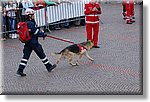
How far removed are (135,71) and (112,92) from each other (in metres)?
1.55

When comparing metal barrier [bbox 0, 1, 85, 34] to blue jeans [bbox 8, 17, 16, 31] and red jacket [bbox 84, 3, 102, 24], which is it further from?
red jacket [bbox 84, 3, 102, 24]

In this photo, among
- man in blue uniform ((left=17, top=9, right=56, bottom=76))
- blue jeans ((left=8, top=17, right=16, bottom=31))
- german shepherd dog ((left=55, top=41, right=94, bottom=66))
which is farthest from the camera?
blue jeans ((left=8, top=17, right=16, bottom=31))

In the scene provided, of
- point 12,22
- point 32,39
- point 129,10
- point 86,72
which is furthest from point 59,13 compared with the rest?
point 32,39

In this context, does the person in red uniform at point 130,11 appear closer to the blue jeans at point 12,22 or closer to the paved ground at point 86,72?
the paved ground at point 86,72

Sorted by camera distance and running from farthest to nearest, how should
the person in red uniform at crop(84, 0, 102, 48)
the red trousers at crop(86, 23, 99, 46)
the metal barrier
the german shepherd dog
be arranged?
the metal barrier < the red trousers at crop(86, 23, 99, 46) < the person in red uniform at crop(84, 0, 102, 48) < the german shepherd dog

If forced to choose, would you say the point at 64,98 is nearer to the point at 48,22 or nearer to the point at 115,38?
the point at 115,38

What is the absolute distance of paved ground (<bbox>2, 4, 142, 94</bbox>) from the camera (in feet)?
23.7

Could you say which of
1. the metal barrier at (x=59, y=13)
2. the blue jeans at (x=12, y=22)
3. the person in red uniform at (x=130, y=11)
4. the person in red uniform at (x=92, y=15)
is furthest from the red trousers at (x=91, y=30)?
the person in red uniform at (x=130, y=11)

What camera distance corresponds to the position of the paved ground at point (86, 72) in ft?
23.7

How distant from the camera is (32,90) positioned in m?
7.23

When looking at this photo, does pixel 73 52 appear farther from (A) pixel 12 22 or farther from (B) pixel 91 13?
(A) pixel 12 22

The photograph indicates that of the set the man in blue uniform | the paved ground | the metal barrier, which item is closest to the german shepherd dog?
the paved ground

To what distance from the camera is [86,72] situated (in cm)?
845

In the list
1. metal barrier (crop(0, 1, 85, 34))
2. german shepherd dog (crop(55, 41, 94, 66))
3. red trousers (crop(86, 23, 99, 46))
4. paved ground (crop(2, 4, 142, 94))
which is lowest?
paved ground (crop(2, 4, 142, 94))
